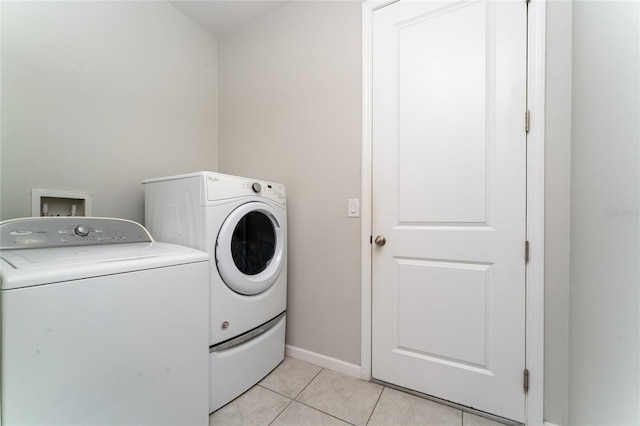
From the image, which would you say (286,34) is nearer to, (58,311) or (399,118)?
(399,118)

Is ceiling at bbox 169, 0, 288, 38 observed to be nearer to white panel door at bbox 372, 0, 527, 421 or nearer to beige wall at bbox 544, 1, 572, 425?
white panel door at bbox 372, 0, 527, 421

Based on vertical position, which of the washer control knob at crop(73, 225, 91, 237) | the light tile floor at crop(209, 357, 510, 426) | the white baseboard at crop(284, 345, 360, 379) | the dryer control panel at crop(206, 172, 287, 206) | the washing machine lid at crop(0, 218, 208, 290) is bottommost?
the light tile floor at crop(209, 357, 510, 426)

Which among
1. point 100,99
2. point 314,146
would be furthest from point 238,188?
point 100,99

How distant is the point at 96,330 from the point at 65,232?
63 cm

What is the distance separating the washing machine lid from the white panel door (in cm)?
110

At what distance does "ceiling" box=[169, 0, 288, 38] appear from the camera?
5.96 feet

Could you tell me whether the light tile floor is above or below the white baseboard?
below

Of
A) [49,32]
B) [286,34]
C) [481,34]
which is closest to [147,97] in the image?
[49,32]

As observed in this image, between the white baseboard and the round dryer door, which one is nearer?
the round dryer door

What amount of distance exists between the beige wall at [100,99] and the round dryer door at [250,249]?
2.67 feet

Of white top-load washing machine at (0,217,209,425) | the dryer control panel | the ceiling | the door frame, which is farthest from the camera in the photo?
the ceiling

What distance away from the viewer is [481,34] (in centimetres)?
125

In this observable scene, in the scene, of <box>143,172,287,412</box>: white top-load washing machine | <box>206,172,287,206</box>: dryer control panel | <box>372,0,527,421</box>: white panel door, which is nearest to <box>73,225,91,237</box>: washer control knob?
<box>143,172,287,412</box>: white top-load washing machine

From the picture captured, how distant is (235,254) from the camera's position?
1.39 meters
